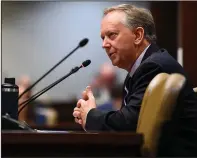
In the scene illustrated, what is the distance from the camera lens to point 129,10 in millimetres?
2379

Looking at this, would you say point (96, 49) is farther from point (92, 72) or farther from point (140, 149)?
point (140, 149)

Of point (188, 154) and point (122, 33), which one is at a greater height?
point (122, 33)

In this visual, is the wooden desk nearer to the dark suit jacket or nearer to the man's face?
the dark suit jacket

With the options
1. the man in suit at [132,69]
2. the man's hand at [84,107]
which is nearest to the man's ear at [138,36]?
the man in suit at [132,69]

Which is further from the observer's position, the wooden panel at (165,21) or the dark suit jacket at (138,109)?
the wooden panel at (165,21)

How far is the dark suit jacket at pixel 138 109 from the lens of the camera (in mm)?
1948

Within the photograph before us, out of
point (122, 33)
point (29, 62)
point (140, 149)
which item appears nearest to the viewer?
point (140, 149)

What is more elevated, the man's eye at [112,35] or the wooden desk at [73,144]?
the man's eye at [112,35]

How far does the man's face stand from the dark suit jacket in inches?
5.4

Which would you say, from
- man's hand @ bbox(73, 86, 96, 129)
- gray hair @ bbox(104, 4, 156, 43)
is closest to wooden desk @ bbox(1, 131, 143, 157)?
man's hand @ bbox(73, 86, 96, 129)

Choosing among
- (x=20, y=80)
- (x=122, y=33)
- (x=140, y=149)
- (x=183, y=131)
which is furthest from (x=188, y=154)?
(x=20, y=80)

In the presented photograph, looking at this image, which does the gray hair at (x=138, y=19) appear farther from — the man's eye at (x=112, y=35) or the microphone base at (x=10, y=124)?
the microphone base at (x=10, y=124)

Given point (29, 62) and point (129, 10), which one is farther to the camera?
point (29, 62)

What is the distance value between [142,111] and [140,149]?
1.05 ft
